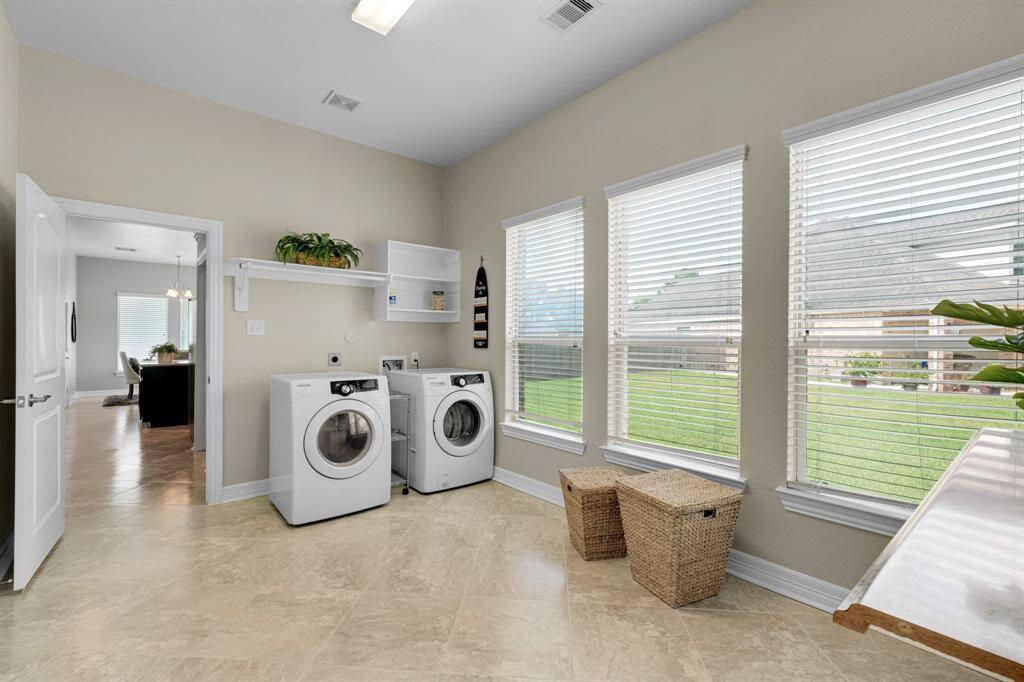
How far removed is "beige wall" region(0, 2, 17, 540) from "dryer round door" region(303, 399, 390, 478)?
1.46 metres

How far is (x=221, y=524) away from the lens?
2.94 metres

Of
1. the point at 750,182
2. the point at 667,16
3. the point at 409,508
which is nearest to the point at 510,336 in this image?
the point at 409,508

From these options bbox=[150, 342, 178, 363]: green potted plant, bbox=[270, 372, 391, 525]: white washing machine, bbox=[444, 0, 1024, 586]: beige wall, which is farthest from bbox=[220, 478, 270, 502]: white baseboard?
bbox=[150, 342, 178, 363]: green potted plant

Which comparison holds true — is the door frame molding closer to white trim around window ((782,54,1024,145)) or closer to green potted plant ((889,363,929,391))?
white trim around window ((782,54,1024,145))

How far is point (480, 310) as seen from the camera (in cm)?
406

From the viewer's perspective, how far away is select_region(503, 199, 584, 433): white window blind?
10.9ft

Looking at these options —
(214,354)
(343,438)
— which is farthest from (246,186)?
(343,438)

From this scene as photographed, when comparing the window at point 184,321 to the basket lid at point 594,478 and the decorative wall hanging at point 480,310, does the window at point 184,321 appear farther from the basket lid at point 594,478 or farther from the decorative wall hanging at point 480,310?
the basket lid at point 594,478

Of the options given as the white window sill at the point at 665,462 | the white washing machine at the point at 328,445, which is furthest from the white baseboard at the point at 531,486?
the white washing machine at the point at 328,445

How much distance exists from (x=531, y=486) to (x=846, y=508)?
2032mm

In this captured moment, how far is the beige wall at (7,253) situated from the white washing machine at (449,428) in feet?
7.10

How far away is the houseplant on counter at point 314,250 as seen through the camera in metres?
3.43

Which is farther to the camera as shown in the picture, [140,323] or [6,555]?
[140,323]

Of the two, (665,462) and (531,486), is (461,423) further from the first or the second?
(665,462)
